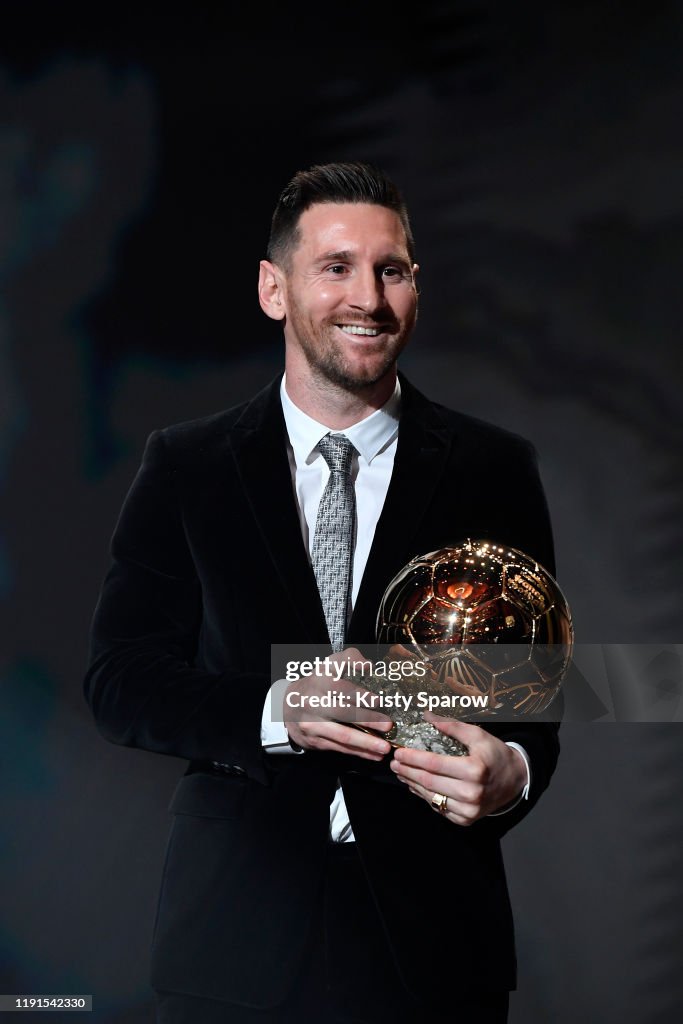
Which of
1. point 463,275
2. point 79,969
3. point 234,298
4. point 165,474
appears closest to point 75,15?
point 234,298

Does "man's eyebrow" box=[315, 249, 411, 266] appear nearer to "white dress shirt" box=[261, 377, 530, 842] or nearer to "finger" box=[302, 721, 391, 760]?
"white dress shirt" box=[261, 377, 530, 842]

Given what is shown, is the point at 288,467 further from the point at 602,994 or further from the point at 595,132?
the point at 602,994

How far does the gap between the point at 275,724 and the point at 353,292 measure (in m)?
0.68

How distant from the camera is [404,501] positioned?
1915 millimetres

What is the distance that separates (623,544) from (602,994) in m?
1.17

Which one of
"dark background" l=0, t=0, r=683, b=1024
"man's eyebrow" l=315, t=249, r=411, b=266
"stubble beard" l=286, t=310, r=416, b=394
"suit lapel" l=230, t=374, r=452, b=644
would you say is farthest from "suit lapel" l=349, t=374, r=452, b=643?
"dark background" l=0, t=0, r=683, b=1024

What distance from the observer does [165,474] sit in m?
2.02

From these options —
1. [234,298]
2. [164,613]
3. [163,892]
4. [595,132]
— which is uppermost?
[595,132]

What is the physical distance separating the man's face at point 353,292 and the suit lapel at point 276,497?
0.42 feet

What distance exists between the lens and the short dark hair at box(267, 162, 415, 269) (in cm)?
196

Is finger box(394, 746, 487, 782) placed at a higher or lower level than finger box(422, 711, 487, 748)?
lower

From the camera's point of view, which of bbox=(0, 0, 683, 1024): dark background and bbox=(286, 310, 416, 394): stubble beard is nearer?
bbox=(286, 310, 416, 394): stubble beard

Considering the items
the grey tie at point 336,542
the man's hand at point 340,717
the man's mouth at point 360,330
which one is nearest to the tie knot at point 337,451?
the grey tie at point 336,542

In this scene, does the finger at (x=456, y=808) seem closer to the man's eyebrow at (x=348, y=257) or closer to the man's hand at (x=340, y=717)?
the man's hand at (x=340, y=717)
